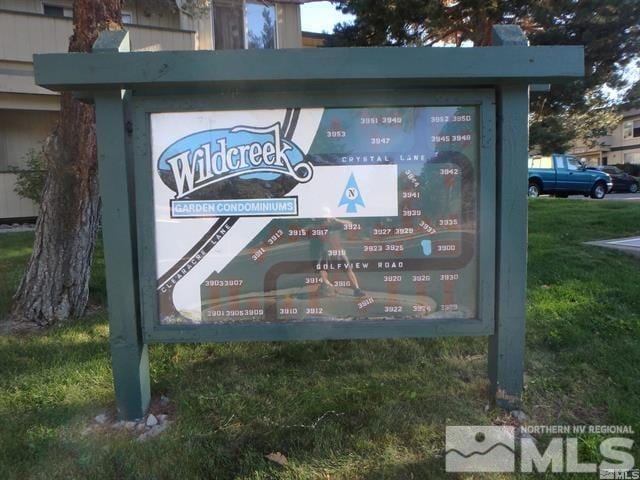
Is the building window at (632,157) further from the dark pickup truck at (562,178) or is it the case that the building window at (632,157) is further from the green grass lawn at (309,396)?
the green grass lawn at (309,396)

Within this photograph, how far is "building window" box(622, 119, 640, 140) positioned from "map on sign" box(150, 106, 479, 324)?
151 ft

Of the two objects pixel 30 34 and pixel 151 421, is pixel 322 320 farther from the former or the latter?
pixel 30 34

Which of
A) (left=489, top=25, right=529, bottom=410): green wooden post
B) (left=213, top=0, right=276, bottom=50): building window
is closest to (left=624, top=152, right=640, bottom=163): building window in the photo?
(left=213, top=0, right=276, bottom=50): building window

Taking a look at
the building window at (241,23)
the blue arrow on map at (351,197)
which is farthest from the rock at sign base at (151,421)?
the building window at (241,23)

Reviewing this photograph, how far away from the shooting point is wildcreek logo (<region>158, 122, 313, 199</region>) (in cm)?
300

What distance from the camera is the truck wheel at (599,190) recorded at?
20516mm

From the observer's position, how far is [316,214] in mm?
3049

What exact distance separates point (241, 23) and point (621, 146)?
39916mm

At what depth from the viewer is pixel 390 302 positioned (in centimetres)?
311

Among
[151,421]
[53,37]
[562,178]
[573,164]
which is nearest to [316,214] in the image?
[151,421]

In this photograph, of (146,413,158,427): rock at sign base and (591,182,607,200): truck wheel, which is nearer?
(146,413,158,427): rock at sign base

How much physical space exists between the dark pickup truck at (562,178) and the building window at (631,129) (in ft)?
83.7

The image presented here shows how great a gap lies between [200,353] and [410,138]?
231cm

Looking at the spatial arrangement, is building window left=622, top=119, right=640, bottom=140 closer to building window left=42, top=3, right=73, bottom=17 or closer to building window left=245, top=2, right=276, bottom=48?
building window left=245, top=2, right=276, bottom=48
